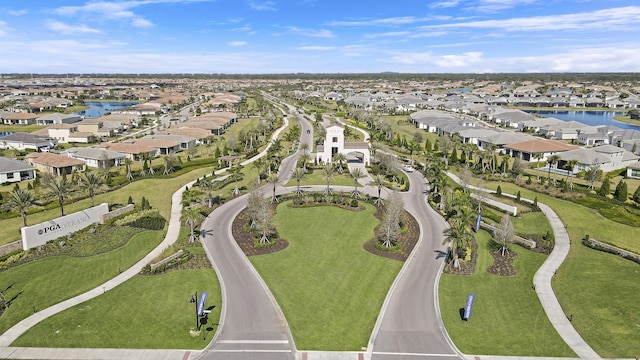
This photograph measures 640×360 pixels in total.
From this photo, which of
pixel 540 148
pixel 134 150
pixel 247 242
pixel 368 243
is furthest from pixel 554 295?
pixel 134 150

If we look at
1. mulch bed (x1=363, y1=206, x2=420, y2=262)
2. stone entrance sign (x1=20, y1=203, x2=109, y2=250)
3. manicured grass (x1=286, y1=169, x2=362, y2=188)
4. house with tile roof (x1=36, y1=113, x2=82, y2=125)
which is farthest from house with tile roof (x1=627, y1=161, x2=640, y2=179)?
house with tile roof (x1=36, y1=113, x2=82, y2=125)

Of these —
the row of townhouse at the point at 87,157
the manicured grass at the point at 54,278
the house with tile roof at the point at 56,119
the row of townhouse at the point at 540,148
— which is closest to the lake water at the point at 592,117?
the row of townhouse at the point at 540,148

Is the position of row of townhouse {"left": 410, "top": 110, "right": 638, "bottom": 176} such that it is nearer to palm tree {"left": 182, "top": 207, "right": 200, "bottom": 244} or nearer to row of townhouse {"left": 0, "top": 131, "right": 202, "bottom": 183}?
palm tree {"left": 182, "top": 207, "right": 200, "bottom": 244}

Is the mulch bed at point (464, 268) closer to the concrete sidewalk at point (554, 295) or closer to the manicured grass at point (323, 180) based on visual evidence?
the concrete sidewalk at point (554, 295)

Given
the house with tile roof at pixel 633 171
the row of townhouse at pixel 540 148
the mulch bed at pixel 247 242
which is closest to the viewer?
the mulch bed at pixel 247 242

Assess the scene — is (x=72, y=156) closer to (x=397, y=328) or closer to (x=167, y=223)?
(x=167, y=223)

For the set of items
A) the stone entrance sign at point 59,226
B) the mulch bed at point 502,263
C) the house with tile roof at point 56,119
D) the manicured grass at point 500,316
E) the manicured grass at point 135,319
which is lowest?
the manicured grass at point 135,319

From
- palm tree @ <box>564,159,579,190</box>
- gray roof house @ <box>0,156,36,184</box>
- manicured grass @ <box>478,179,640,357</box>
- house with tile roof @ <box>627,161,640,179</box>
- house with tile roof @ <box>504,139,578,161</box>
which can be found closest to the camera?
manicured grass @ <box>478,179,640,357</box>
